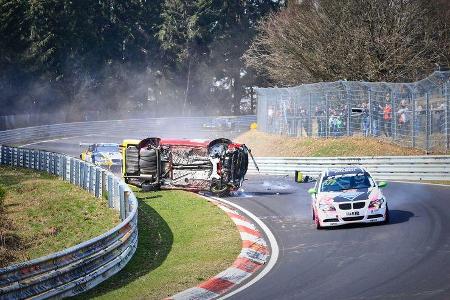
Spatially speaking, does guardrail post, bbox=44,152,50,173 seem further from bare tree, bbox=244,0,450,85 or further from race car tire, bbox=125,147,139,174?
bare tree, bbox=244,0,450,85

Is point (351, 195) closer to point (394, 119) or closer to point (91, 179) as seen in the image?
point (91, 179)

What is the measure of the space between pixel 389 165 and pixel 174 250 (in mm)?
14835

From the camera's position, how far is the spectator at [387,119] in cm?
3101

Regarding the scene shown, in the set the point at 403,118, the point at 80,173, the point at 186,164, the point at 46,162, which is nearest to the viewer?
the point at 186,164

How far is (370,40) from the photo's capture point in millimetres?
38219

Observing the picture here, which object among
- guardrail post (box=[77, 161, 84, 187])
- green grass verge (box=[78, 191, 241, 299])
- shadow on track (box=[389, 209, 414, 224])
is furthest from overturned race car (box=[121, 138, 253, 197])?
shadow on track (box=[389, 209, 414, 224])

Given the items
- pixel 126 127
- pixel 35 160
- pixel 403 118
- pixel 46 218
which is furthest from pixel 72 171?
pixel 126 127

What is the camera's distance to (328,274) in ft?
38.7

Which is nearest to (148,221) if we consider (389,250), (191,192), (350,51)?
(191,192)

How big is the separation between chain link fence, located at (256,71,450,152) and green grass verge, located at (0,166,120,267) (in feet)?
42.8

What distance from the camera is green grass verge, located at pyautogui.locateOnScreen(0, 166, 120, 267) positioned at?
719 inches

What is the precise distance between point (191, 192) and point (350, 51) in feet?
59.0

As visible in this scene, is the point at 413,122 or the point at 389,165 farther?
the point at 413,122

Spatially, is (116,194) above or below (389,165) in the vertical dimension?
below
